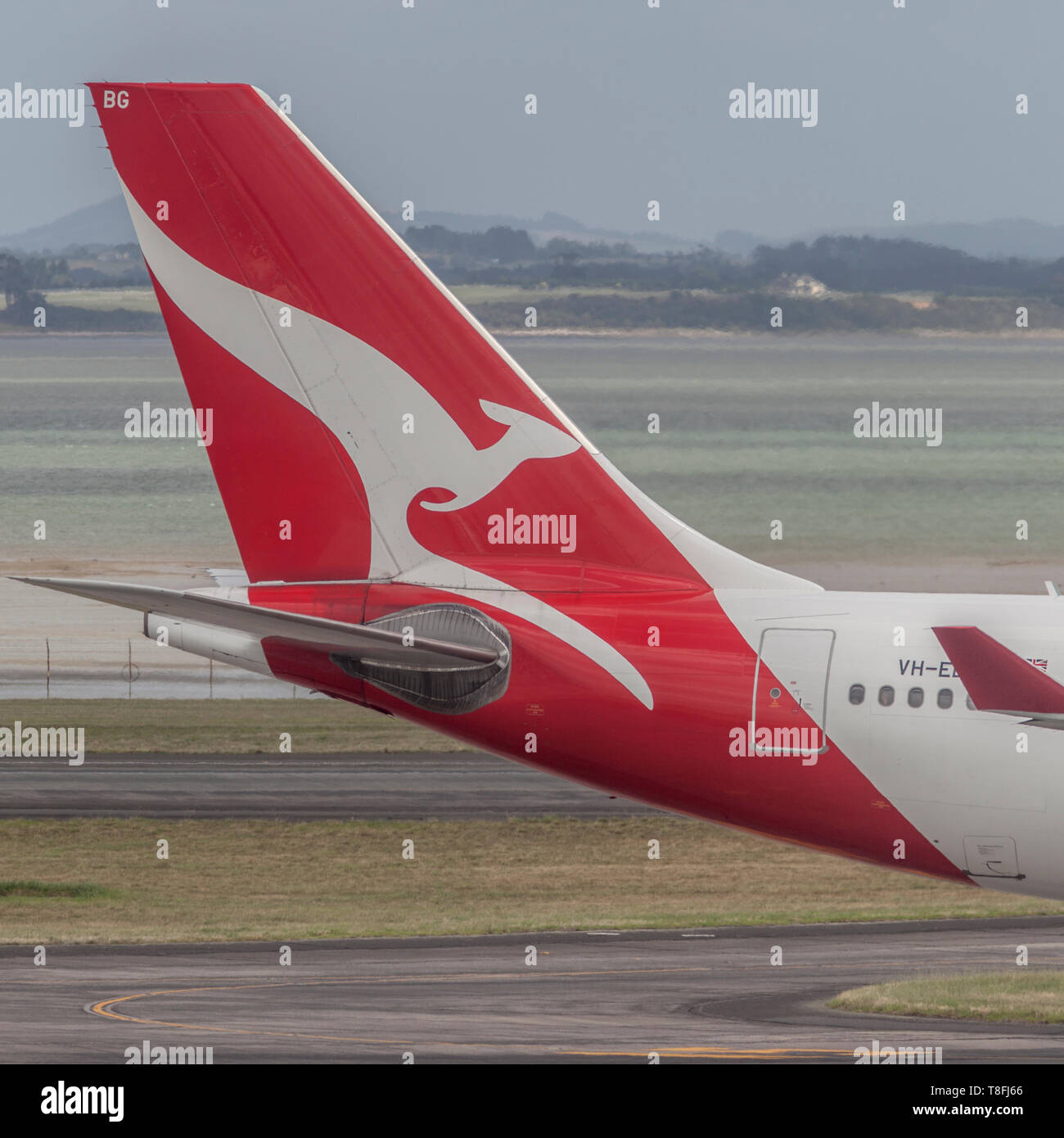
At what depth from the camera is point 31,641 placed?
8262 centimetres

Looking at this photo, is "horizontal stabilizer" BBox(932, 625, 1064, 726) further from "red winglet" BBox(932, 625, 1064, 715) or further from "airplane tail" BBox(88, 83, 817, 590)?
"airplane tail" BBox(88, 83, 817, 590)

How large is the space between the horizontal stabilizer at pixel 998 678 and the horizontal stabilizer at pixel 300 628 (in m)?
4.68

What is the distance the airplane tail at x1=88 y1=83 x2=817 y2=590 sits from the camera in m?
18.8

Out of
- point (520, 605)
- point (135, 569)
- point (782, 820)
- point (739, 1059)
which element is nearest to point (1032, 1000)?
point (739, 1059)

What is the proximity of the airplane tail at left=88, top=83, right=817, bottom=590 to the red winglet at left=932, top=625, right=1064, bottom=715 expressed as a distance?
2.89m

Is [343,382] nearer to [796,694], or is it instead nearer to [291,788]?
[796,694]

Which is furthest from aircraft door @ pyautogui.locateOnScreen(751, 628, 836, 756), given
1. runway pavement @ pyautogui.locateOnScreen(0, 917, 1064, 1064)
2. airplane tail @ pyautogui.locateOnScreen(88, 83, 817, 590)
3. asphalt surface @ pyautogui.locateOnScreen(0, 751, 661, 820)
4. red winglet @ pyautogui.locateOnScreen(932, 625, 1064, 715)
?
asphalt surface @ pyautogui.locateOnScreen(0, 751, 661, 820)

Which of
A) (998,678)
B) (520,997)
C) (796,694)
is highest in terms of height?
(998,678)

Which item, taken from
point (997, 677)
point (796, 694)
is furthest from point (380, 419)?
point (997, 677)

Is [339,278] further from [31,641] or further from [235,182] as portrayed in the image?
[31,641]

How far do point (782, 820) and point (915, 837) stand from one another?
1.34 metres

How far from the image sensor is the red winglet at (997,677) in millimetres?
16609

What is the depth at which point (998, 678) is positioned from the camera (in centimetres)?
1669

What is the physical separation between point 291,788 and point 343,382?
30.8 meters
